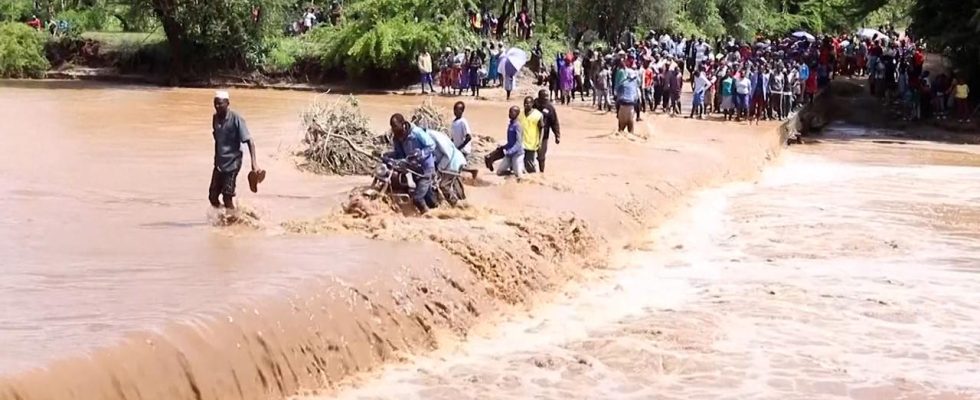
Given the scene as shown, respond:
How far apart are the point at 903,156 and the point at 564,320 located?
17628 mm

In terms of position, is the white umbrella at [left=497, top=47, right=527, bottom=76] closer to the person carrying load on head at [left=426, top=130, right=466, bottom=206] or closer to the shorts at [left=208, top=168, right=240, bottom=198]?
the person carrying load on head at [left=426, top=130, right=466, bottom=206]

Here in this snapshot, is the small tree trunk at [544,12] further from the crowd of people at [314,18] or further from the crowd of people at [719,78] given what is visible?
the crowd of people at [314,18]

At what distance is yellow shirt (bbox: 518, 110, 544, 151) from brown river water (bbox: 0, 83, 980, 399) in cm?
202

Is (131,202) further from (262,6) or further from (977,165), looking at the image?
(262,6)

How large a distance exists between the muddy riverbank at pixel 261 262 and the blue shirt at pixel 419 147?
599 millimetres

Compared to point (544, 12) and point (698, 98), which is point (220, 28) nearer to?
point (544, 12)

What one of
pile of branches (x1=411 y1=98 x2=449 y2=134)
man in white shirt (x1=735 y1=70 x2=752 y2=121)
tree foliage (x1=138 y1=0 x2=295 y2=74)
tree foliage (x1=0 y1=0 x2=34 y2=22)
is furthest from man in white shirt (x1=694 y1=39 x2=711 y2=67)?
tree foliage (x1=0 y1=0 x2=34 y2=22)

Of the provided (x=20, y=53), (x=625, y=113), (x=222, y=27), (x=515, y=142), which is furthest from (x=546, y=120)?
(x=20, y=53)

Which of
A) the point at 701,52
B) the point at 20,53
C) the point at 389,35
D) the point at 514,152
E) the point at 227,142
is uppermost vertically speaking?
the point at 389,35

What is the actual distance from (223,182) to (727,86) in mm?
17895

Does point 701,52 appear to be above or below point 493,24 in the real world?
below

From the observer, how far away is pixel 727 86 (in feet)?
89.8

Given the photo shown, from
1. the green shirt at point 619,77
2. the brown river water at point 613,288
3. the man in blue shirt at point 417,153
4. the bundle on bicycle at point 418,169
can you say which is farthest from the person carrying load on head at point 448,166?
the green shirt at point 619,77

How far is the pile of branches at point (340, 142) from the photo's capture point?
17.0 metres
